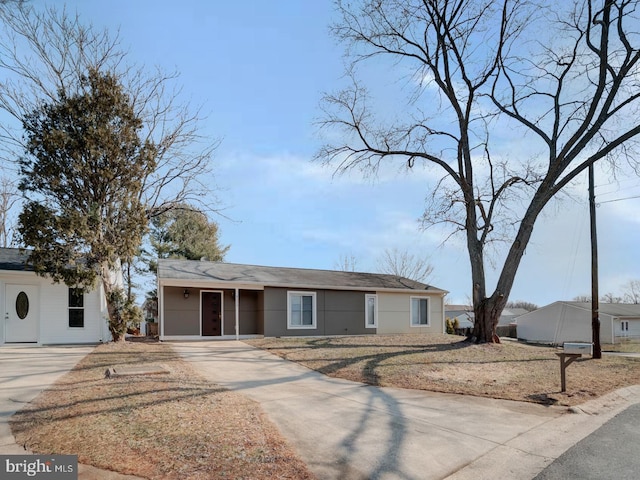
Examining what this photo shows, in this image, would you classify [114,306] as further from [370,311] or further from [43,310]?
[370,311]

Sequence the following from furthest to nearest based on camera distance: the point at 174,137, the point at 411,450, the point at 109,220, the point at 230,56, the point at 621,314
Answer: the point at 621,314 → the point at 174,137 → the point at 109,220 → the point at 230,56 → the point at 411,450

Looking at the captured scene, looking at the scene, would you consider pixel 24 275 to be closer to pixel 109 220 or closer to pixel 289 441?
pixel 109 220

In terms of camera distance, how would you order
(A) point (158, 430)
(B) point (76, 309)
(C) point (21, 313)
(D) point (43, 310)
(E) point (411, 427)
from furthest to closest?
(B) point (76, 309)
(D) point (43, 310)
(C) point (21, 313)
(E) point (411, 427)
(A) point (158, 430)

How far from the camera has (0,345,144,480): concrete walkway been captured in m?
4.35

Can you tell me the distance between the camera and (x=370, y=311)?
69.2ft

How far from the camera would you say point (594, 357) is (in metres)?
14.4

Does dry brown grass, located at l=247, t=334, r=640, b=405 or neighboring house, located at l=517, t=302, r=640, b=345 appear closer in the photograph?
dry brown grass, located at l=247, t=334, r=640, b=405

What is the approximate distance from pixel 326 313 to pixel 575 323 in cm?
3000

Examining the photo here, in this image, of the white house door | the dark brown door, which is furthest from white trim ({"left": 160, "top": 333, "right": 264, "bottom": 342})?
the white house door

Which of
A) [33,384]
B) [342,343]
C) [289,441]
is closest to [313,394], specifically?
[289,441]

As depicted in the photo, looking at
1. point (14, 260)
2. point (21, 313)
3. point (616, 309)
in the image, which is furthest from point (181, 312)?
point (616, 309)

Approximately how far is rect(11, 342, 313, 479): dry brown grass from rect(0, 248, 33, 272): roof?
8451 millimetres

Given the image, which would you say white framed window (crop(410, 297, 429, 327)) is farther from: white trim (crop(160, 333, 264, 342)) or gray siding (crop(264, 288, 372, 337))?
white trim (crop(160, 333, 264, 342))

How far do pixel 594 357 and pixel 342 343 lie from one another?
8283 millimetres
